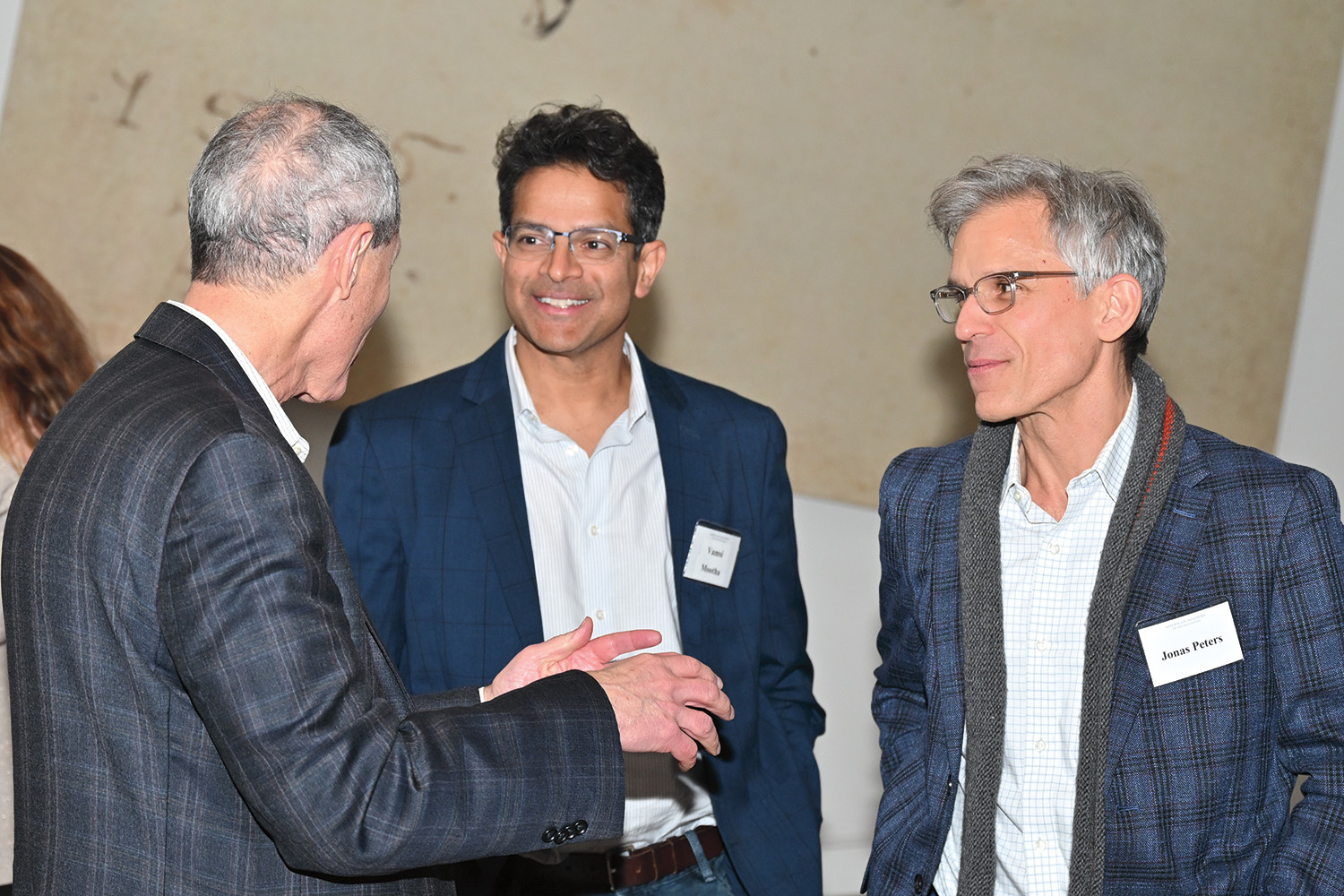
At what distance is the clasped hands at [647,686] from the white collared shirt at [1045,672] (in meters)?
0.61

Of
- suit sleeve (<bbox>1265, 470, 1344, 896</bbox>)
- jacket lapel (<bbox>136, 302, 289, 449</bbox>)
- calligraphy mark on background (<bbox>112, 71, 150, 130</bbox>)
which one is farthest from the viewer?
calligraphy mark on background (<bbox>112, 71, 150, 130</bbox>)

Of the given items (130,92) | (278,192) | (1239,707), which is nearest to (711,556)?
(1239,707)

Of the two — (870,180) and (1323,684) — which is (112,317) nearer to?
(870,180)

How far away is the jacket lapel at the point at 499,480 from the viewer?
2.57 meters

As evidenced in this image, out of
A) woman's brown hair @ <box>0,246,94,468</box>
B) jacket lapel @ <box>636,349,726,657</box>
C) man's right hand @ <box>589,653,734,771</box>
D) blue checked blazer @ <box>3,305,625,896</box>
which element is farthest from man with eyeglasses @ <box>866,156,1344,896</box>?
woman's brown hair @ <box>0,246,94,468</box>

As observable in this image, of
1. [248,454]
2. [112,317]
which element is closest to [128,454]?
A: [248,454]

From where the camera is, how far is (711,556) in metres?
2.73

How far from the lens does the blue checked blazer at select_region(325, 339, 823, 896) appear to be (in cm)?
259

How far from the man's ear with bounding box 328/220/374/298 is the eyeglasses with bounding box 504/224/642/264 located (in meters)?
1.09

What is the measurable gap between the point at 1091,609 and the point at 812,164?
2.32m

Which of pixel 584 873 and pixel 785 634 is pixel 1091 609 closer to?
pixel 785 634

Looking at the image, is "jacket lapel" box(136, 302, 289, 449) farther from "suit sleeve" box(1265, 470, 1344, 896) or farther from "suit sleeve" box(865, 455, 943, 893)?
"suit sleeve" box(1265, 470, 1344, 896)

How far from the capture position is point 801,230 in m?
4.05

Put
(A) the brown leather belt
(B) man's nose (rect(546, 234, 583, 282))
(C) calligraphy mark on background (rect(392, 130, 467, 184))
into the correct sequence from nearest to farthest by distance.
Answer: (A) the brown leather belt
(B) man's nose (rect(546, 234, 583, 282))
(C) calligraphy mark on background (rect(392, 130, 467, 184))
